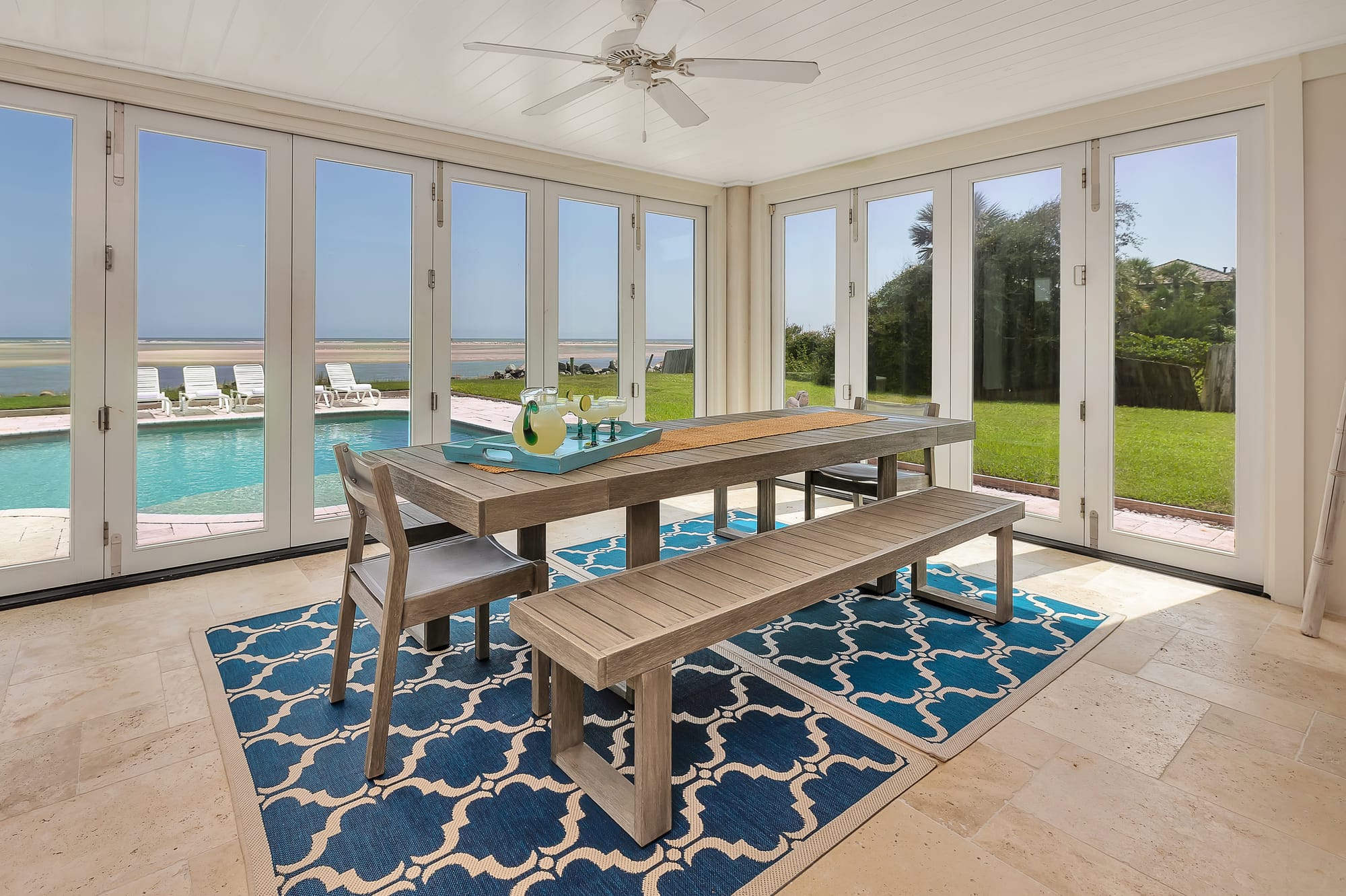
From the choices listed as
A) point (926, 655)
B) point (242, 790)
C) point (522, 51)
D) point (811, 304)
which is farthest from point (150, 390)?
point (811, 304)

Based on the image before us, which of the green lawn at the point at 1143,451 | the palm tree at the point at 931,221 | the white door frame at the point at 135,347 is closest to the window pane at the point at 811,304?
the palm tree at the point at 931,221

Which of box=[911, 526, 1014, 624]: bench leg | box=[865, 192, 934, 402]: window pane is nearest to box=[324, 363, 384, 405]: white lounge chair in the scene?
box=[911, 526, 1014, 624]: bench leg

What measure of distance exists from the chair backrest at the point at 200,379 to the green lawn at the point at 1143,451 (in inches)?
175

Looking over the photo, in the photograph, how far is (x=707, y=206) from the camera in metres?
5.66

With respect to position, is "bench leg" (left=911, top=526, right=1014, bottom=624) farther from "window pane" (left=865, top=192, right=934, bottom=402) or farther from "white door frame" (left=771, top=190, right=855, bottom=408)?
"white door frame" (left=771, top=190, right=855, bottom=408)

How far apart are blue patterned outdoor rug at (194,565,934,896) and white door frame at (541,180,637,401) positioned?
8.67ft

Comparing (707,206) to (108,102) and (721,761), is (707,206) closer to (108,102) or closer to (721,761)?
(108,102)

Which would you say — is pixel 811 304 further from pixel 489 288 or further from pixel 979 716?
pixel 979 716

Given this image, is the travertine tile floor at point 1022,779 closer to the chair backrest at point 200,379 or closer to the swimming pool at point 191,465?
the swimming pool at point 191,465

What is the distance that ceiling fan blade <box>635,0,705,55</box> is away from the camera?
2543 millimetres

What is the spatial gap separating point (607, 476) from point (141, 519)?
2925 millimetres

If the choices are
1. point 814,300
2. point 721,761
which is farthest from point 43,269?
point 814,300

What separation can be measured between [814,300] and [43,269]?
15.0 feet

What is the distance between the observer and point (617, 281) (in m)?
5.15
